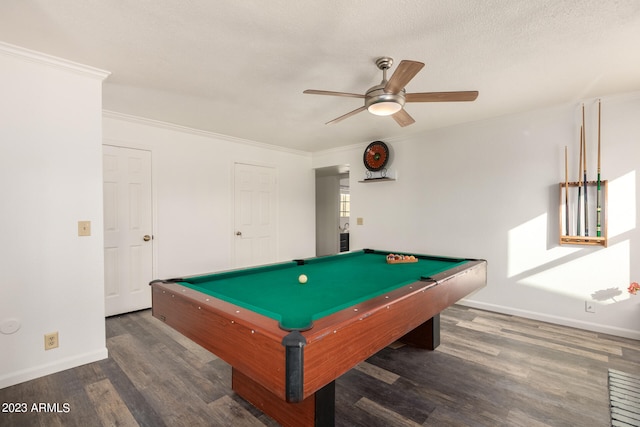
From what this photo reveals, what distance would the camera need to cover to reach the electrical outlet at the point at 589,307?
2865mm

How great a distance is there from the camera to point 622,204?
2742 millimetres

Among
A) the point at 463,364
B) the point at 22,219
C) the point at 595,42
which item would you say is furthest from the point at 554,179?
the point at 22,219

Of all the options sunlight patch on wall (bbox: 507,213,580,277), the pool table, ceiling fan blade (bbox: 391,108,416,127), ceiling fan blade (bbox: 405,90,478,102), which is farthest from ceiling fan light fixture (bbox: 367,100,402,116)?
sunlight patch on wall (bbox: 507,213,580,277)

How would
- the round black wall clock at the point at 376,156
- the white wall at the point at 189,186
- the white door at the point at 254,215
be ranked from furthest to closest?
the white door at the point at 254,215, the round black wall clock at the point at 376,156, the white wall at the point at 189,186

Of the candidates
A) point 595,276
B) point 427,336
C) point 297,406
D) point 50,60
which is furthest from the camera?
point 595,276

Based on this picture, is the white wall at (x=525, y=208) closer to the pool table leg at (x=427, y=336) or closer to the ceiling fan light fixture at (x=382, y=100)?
the pool table leg at (x=427, y=336)

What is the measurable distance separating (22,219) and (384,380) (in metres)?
2.68

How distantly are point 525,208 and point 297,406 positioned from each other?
3.09m

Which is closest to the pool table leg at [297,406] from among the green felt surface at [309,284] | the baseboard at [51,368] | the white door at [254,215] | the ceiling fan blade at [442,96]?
the green felt surface at [309,284]

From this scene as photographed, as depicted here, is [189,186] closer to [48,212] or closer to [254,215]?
[254,215]

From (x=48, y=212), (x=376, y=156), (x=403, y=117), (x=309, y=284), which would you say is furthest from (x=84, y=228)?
(x=376, y=156)

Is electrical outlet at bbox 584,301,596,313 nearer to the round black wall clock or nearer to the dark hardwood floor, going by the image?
the dark hardwood floor

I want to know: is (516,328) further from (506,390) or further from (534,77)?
(534,77)

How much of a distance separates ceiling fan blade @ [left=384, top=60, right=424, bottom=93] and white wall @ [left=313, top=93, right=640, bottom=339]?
2.15 metres
